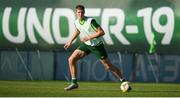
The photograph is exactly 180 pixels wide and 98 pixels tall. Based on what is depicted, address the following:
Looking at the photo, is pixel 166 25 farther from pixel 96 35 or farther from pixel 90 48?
pixel 96 35

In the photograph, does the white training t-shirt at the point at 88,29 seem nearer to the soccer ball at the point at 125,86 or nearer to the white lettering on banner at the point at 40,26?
the soccer ball at the point at 125,86

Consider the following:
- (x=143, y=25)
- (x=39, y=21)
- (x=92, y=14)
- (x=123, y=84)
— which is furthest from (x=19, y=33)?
(x=123, y=84)

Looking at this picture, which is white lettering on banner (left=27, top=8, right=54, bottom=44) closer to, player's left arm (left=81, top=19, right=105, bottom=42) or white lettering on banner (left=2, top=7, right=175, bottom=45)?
white lettering on banner (left=2, top=7, right=175, bottom=45)

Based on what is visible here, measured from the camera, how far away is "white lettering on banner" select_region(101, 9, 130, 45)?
80.8 feet

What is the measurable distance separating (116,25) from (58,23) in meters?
2.21

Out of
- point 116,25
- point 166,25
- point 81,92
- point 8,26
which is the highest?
point 8,26

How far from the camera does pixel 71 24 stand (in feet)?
81.6

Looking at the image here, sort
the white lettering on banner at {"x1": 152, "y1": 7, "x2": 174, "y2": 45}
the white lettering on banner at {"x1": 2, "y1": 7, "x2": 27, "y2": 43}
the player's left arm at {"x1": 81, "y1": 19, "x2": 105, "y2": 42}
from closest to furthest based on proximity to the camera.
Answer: the player's left arm at {"x1": 81, "y1": 19, "x2": 105, "y2": 42} → the white lettering on banner at {"x1": 152, "y1": 7, "x2": 174, "y2": 45} → the white lettering on banner at {"x1": 2, "y1": 7, "x2": 27, "y2": 43}

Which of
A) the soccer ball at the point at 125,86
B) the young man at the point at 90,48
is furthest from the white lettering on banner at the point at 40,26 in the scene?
the soccer ball at the point at 125,86

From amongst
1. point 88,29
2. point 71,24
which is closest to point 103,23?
point 71,24

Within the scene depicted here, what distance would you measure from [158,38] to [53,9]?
406 cm

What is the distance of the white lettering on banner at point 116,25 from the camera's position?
24.6 metres

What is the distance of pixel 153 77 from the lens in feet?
80.2

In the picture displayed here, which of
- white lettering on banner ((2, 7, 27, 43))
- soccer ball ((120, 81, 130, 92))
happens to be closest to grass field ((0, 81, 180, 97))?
soccer ball ((120, 81, 130, 92))
